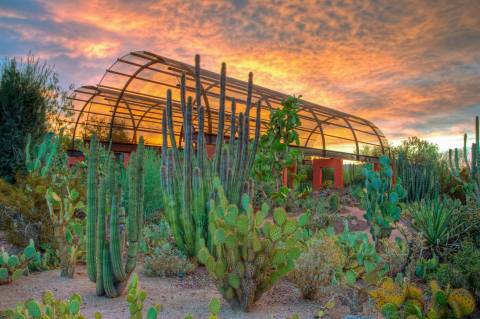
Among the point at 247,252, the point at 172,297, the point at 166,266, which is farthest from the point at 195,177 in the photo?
the point at 247,252

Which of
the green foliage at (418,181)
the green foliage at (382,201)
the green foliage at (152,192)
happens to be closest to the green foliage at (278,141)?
the green foliage at (152,192)

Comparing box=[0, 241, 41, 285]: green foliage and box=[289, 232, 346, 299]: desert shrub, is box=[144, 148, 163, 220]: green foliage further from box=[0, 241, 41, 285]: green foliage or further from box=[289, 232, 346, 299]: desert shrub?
box=[289, 232, 346, 299]: desert shrub

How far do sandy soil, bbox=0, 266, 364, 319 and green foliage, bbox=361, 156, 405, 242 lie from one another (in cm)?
150

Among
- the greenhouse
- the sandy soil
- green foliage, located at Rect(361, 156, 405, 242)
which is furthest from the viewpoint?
the greenhouse

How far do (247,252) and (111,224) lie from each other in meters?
1.18

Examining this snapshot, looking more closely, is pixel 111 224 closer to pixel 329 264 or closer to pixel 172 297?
pixel 172 297

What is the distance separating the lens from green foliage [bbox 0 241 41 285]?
154 inches

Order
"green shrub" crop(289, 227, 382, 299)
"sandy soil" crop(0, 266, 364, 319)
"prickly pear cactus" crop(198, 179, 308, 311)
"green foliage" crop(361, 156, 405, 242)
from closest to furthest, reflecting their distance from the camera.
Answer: "prickly pear cactus" crop(198, 179, 308, 311), "sandy soil" crop(0, 266, 364, 319), "green shrub" crop(289, 227, 382, 299), "green foliage" crop(361, 156, 405, 242)

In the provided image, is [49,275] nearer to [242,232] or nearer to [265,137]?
[242,232]

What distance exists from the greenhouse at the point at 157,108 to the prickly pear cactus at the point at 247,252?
30.6ft

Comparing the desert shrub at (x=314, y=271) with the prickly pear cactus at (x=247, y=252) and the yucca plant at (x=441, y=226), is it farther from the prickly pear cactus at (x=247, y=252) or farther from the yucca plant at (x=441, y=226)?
the yucca plant at (x=441, y=226)

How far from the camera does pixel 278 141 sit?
8.51m

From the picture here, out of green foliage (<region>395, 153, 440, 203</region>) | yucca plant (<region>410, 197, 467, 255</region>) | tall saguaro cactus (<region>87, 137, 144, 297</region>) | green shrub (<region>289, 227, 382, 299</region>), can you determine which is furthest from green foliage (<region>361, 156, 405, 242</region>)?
green foliage (<region>395, 153, 440, 203</region>)

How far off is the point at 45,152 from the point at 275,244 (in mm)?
4784
